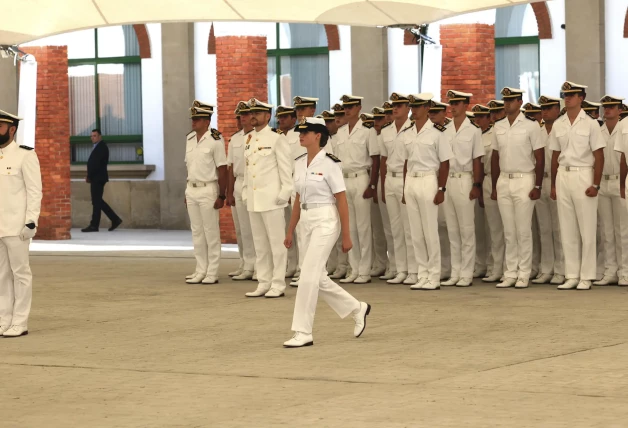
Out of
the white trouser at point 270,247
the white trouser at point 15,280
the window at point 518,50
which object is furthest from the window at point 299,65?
the white trouser at point 15,280

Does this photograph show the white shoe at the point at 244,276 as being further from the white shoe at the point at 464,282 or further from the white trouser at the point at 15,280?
the white trouser at the point at 15,280

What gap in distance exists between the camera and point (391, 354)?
9609mm

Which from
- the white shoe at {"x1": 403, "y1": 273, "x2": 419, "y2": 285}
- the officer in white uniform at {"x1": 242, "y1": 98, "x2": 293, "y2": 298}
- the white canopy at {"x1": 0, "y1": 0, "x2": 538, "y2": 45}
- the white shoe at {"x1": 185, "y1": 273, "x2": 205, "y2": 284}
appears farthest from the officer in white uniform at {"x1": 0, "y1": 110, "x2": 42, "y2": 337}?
the white canopy at {"x1": 0, "y1": 0, "x2": 538, "y2": 45}

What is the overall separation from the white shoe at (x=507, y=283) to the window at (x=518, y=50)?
329 inches

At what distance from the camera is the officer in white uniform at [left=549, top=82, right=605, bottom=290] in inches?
536

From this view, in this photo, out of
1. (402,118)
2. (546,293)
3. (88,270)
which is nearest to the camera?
(546,293)

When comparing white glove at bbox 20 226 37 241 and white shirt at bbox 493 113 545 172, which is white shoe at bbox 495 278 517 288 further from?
white glove at bbox 20 226 37 241

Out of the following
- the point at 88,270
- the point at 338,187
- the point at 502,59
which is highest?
the point at 502,59

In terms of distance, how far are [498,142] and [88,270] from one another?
625 centimetres

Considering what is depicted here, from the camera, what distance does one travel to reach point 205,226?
50.4 ft

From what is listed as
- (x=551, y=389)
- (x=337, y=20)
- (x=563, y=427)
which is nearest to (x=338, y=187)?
(x=551, y=389)

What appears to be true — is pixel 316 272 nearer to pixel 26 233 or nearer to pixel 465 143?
pixel 26 233

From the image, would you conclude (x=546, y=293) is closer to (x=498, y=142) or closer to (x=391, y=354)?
(x=498, y=142)

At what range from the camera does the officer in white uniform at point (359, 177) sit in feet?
49.6
